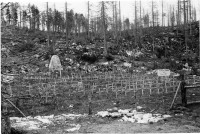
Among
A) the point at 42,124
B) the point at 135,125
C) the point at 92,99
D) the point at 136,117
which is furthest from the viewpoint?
the point at 92,99

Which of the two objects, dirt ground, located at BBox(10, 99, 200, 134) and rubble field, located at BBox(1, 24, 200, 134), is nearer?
dirt ground, located at BBox(10, 99, 200, 134)

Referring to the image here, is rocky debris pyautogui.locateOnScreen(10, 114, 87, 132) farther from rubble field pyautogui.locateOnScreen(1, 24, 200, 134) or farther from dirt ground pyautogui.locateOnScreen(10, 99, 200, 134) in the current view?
dirt ground pyautogui.locateOnScreen(10, 99, 200, 134)

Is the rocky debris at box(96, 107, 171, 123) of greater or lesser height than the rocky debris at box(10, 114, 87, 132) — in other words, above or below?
above

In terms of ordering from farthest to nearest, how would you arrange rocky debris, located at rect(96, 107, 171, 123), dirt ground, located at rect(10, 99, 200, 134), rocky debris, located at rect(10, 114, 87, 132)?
1. rocky debris, located at rect(96, 107, 171, 123)
2. rocky debris, located at rect(10, 114, 87, 132)
3. dirt ground, located at rect(10, 99, 200, 134)

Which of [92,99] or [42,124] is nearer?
[42,124]

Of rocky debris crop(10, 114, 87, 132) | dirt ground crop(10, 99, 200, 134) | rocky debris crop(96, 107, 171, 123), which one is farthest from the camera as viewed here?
rocky debris crop(96, 107, 171, 123)

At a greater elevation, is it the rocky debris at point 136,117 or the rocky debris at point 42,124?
the rocky debris at point 136,117

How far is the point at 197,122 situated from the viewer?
9.81m

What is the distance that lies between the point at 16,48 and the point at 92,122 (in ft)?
112

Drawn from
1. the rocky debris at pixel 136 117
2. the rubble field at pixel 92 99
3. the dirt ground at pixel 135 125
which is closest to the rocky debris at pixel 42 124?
the rubble field at pixel 92 99

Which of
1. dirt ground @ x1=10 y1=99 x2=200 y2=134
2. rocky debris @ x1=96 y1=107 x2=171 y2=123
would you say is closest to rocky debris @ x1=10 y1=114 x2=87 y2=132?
dirt ground @ x1=10 y1=99 x2=200 y2=134

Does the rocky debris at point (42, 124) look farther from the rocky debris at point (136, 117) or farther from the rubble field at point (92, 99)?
the rocky debris at point (136, 117)

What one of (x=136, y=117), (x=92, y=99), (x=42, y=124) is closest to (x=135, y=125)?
(x=136, y=117)

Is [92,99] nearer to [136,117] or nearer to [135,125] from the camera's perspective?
A: [136,117]
